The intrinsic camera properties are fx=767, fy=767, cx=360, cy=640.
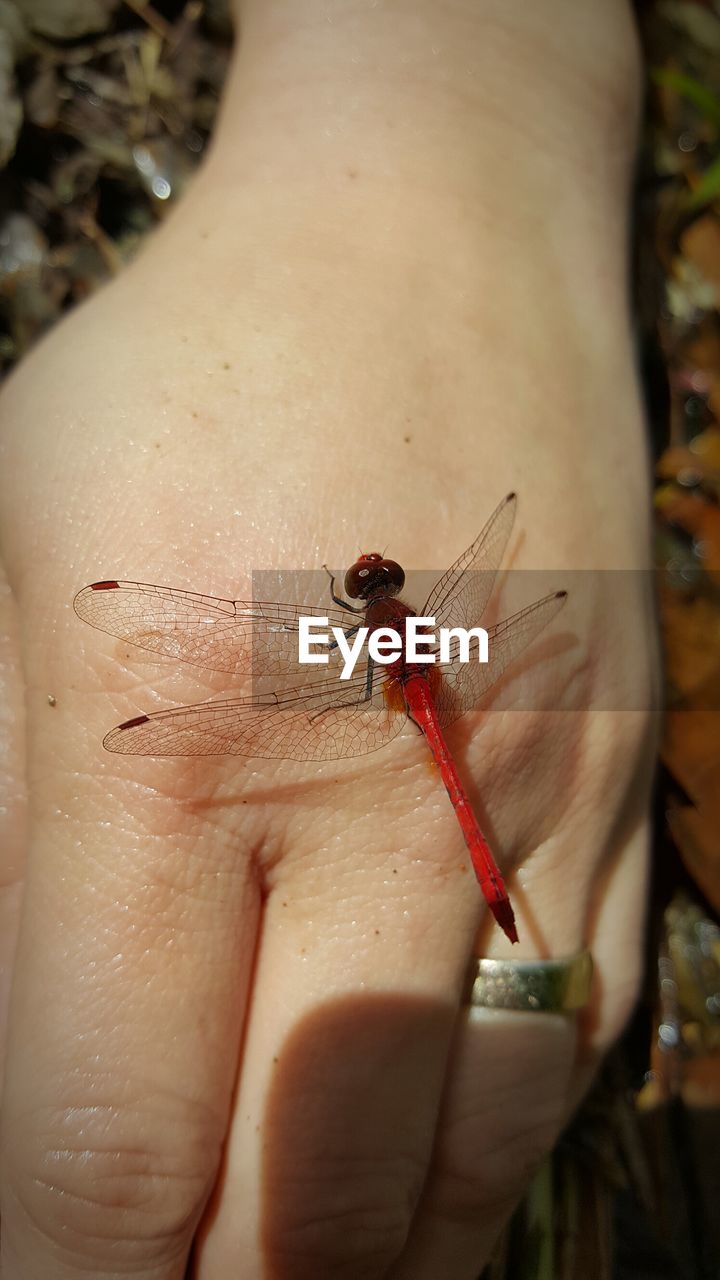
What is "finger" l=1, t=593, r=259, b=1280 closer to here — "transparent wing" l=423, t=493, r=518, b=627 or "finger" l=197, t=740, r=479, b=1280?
"finger" l=197, t=740, r=479, b=1280

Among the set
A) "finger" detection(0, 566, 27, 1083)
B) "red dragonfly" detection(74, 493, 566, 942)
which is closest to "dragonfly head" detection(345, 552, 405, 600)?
"red dragonfly" detection(74, 493, 566, 942)

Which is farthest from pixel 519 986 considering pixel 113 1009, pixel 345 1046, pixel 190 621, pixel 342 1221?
pixel 190 621

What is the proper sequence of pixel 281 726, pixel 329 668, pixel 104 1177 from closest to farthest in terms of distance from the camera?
1. pixel 104 1177
2. pixel 281 726
3. pixel 329 668

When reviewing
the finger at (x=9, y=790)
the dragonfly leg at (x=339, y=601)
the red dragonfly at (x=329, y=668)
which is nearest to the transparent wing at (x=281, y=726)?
the red dragonfly at (x=329, y=668)

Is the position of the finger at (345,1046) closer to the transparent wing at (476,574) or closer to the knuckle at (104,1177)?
the knuckle at (104,1177)

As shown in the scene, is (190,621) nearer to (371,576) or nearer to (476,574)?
(371,576)

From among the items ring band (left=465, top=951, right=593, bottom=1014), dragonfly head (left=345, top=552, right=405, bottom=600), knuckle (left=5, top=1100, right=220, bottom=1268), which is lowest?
knuckle (left=5, top=1100, right=220, bottom=1268)

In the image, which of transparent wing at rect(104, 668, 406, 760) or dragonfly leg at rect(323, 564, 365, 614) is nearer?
transparent wing at rect(104, 668, 406, 760)
